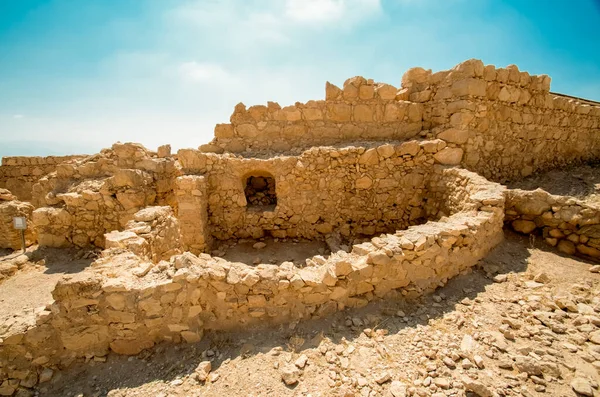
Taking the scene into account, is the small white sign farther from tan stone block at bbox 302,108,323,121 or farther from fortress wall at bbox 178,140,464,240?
tan stone block at bbox 302,108,323,121

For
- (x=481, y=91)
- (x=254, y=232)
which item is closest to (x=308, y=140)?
(x=254, y=232)

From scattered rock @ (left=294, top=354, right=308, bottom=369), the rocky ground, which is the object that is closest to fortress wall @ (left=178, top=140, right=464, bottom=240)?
the rocky ground

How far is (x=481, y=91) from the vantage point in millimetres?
6371

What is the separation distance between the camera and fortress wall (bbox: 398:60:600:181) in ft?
20.9

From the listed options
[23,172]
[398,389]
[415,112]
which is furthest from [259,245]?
[23,172]

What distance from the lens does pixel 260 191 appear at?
770 centimetres

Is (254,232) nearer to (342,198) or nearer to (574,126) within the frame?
(342,198)

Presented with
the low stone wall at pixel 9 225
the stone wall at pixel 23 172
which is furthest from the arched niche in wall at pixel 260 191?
the stone wall at pixel 23 172

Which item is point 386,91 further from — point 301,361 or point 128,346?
point 128,346

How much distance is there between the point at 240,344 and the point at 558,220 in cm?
548

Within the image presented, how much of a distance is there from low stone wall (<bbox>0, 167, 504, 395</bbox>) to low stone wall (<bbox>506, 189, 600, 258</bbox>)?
1.88 m

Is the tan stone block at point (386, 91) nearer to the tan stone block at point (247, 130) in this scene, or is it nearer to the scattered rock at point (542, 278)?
the tan stone block at point (247, 130)

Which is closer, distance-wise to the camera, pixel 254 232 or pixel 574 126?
pixel 254 232

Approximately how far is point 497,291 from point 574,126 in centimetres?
827
